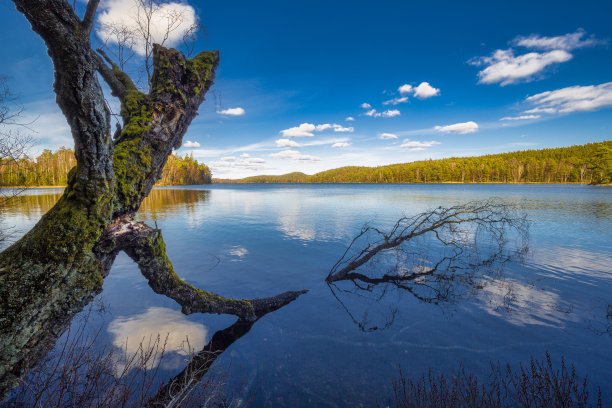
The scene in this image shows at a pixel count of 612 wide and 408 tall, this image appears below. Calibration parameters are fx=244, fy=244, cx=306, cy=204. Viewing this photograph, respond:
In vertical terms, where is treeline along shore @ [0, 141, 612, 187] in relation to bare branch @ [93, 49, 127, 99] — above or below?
above

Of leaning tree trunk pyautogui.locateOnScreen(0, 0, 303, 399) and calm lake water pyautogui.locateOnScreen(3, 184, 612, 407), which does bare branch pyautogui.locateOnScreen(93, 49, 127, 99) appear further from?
calm lake water pyautogui.locateOnScreen(3, 184, 612, 407)

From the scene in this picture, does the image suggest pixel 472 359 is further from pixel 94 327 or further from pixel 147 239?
pixel 94 327

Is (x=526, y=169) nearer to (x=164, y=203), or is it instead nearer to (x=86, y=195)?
(x=164, y=203)

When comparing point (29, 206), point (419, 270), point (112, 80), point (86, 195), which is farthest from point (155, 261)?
point (29, 206)

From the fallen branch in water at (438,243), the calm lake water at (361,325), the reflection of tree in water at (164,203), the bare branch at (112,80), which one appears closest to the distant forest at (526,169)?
the fallen branch in water at (438,243)

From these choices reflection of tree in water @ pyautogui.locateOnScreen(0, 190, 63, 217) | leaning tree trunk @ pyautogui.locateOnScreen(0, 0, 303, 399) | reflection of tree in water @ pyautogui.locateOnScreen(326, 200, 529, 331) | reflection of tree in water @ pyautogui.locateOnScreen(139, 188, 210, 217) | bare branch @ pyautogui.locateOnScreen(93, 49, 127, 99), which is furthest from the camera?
reflection of tree in water @ pyautogui.locateOnScreen(139, 188, 210, 217)

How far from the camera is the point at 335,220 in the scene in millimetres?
23297

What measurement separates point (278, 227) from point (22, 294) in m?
17.9

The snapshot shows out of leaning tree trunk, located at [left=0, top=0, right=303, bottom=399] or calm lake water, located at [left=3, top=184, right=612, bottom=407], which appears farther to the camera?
calm lake water, located at [left=3, top=184, right=612, bottom=407]

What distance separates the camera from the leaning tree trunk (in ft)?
8.64

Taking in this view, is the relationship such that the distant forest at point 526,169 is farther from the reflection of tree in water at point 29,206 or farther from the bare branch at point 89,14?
the reflection of tree in water at point 29,206

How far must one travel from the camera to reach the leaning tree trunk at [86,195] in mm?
2633

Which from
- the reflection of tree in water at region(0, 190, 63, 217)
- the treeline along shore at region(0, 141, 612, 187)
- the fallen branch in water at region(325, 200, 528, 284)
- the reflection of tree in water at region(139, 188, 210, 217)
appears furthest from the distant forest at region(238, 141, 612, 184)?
the reflection of tree in water at region(0, 190, 63, 217)

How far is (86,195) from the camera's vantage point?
3.28 m
